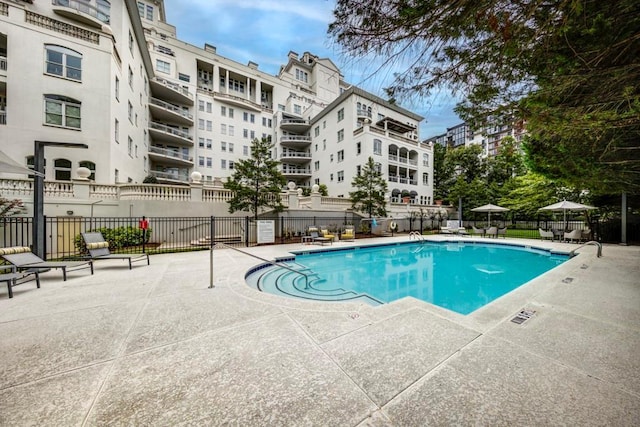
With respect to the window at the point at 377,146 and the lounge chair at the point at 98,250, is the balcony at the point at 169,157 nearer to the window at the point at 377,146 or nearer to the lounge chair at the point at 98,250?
the lounge chair at the point at 98,250

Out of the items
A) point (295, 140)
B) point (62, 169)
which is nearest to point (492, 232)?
point (295, 140)

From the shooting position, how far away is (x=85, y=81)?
13672 millimetres

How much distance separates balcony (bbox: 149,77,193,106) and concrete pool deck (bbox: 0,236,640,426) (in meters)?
26.7

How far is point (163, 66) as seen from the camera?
92.5ft

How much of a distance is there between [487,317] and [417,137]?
3495 centimetres

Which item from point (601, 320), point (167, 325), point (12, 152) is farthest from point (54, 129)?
point (601, 320)

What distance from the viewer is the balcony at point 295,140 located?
3319 cm

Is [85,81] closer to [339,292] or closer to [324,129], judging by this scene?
[339,292]

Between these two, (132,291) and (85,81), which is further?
(85,81)

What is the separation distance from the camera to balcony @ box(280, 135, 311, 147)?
33188mm

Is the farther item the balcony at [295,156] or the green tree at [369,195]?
the balcony at [295,156]

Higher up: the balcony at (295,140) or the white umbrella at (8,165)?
the balcony at (295,140)

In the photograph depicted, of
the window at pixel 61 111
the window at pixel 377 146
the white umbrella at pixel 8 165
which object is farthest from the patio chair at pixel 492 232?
the window at pixel 61 111

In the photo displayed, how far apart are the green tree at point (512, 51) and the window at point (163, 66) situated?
34.9 m
